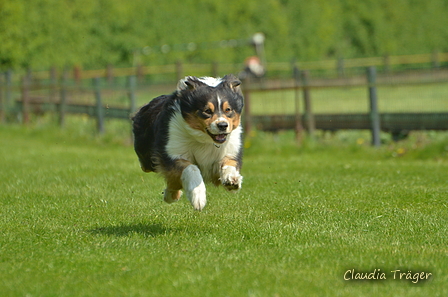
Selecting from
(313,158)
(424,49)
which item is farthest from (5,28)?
(424,49)

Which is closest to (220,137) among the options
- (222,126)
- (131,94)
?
(222,126)

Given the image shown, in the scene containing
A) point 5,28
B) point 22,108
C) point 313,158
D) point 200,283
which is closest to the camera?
point 200,283

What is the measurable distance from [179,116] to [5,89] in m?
18.2

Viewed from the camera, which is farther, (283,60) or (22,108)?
(283,60)

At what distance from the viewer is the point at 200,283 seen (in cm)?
464

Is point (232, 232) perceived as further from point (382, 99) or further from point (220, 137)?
point (382, 99)

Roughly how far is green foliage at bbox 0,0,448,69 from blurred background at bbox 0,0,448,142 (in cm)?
6

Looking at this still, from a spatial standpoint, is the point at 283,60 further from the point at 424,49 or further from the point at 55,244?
the point at 55,244

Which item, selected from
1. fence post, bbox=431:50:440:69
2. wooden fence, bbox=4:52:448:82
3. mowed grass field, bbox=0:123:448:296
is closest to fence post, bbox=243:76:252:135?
mowed grass field, bbox=0:123:448:296

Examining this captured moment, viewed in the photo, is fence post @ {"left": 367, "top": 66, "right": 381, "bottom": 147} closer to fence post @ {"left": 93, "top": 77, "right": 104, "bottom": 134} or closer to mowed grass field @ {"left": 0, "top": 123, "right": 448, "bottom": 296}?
mowed grass field @ {"left": 0, "top": 123, "right": 448, "bottom": 296}

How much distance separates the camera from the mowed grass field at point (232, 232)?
465 centimetres

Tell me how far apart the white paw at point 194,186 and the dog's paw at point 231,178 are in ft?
0.75

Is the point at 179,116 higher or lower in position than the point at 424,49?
higher

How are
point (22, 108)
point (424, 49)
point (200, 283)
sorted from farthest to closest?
1. point (424, 49)
2. point (22, 108)
3. point (200, 283)
